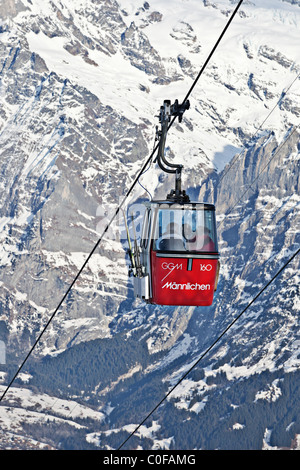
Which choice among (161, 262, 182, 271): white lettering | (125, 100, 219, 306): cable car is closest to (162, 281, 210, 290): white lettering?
(125, 100, 219, 306): cable car

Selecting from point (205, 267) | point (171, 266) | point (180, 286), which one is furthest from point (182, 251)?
point (180, 286)

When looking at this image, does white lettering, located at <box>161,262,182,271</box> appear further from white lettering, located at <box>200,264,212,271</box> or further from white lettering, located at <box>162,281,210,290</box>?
white lettering, located at <box>200,264,212,271</box>

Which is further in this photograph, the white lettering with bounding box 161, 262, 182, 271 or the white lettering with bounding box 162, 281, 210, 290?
the white lettering with bounding box 162, 281, 210, 290

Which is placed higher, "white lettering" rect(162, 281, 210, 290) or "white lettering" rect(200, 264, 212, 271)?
"white lettering" rect(200, 264, 212, 271)

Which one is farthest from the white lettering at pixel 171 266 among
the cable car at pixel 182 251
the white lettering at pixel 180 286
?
the white lettering at pixel 180 286

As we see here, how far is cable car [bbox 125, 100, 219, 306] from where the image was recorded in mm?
41750

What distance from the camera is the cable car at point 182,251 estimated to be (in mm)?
41750

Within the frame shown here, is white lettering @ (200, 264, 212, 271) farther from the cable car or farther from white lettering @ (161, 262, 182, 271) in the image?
white lettering @ (161, 262, 182, 271)

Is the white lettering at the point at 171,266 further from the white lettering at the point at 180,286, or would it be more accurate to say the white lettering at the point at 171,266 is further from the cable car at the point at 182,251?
the white lettering at the point at 180,286

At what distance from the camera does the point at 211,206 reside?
42500mm
